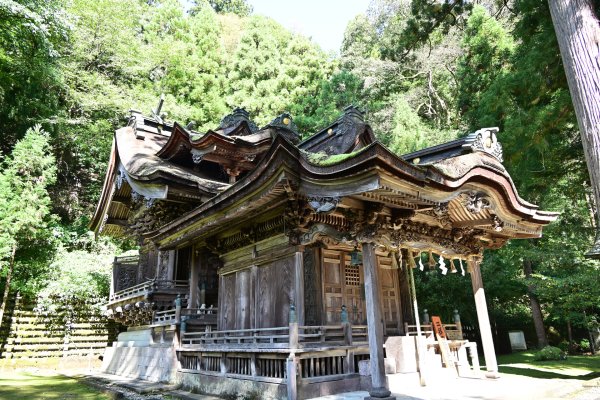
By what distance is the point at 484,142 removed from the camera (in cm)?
720

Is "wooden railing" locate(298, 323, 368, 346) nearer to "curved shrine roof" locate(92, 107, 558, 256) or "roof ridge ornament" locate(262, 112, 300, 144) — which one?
"curved shrine roof" locate(92, 107, 558, 256)

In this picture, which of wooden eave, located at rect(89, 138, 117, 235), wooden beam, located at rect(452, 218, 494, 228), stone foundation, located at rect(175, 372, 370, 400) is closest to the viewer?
stone foundation, located at rect(175, 372, 370, 400)

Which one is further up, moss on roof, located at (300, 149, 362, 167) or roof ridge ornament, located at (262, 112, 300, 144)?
roof ridge ornament, located at (262, 112, 300, 144)

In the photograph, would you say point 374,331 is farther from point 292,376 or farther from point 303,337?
point 292,376

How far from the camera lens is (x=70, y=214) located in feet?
74.8

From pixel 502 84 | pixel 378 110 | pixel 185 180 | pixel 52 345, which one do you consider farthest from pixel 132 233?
pixel 378 110

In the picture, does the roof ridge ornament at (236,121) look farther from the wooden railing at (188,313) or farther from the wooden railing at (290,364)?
the wooden railing at (290,364)

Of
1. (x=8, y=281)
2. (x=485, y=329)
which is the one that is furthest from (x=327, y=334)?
(x=8, y=281)

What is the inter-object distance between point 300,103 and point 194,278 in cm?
1845

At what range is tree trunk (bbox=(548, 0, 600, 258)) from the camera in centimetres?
595

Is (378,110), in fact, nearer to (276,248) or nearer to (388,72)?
(388,72)

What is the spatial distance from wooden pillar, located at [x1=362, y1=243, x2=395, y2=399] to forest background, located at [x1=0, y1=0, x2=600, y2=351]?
6.63 meters

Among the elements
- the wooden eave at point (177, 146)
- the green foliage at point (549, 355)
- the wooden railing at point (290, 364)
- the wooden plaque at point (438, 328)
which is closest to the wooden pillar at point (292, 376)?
the wooden railing at point (290, 364)

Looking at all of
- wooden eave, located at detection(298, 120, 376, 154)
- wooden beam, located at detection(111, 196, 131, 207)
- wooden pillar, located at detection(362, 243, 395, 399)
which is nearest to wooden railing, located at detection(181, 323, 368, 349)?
wooden pillar, located at detection(362, 243, 395, 399)
